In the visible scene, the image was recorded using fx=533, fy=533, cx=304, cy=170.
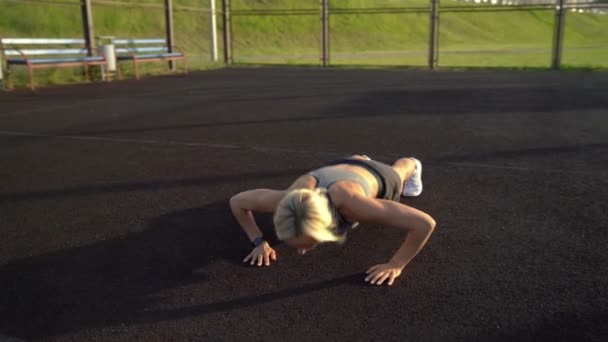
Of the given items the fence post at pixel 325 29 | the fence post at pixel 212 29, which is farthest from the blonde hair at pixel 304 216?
the fence post at pixel 212 29

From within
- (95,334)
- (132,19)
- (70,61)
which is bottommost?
(95,334)

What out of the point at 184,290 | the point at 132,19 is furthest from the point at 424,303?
the point at 132,19

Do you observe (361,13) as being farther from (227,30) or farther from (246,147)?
(246,147)

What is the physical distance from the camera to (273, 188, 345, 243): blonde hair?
246 cm

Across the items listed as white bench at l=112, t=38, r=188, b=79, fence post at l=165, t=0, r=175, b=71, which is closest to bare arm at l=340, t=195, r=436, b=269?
white bench at l=112, t=38, r=188, b=79

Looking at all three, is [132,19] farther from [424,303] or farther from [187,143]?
[424,303]

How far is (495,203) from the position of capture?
160 inches

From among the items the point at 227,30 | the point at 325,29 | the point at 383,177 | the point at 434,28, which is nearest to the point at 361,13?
the point at 325,29

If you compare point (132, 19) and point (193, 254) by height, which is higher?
point (132, 19)

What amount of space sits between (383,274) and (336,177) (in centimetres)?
59

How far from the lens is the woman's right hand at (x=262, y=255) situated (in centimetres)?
310

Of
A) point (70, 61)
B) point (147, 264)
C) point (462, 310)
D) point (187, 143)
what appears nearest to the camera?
point (462, 310)

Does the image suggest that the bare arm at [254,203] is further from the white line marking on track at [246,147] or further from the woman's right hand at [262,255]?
the white line marking on track at [246,147]

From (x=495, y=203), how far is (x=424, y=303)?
170 centimetres
